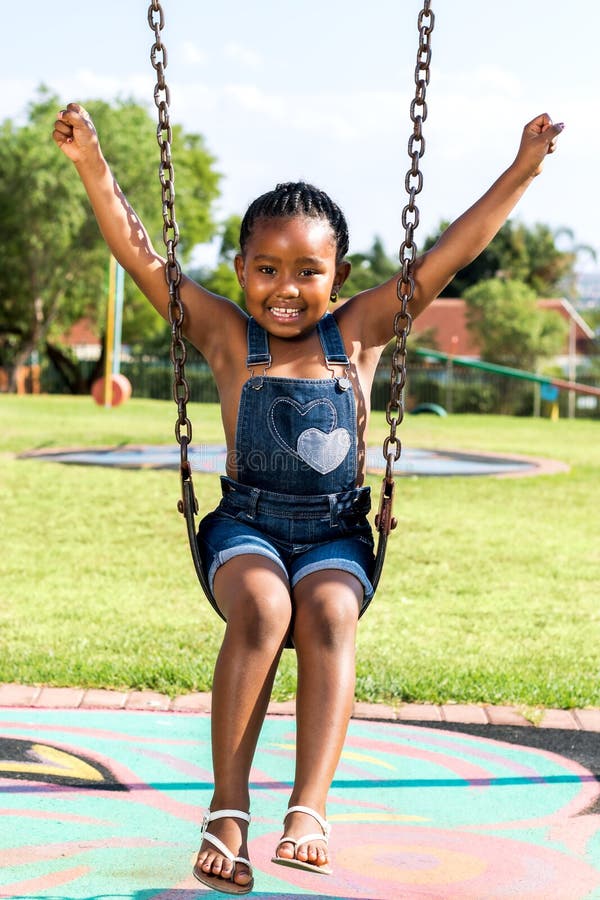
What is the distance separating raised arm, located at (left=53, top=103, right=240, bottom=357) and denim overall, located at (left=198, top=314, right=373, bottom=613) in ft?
0.53

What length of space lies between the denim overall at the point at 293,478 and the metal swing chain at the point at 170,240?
0.41ft

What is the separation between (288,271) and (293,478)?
489 millimetres

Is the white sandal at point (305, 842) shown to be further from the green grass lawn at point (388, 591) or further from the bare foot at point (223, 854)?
the green grass lawn at point (388, 591)

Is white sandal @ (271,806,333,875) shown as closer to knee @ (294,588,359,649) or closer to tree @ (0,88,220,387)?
knee @ (294,588,359,649)

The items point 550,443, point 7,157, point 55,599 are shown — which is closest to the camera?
point 55,599

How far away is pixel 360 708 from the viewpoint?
4.29 m

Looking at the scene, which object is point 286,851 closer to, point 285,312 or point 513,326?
point 285,312

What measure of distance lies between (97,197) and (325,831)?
1.64 meters

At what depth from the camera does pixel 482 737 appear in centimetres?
400

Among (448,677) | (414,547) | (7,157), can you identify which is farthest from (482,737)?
(7,157)

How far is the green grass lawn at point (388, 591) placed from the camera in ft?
15.3

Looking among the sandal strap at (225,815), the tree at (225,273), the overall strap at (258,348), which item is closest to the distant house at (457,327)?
the tree at (225,273)

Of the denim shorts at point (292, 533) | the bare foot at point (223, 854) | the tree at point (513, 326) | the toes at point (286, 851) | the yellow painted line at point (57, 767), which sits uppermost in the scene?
the tree at point (513, 326)

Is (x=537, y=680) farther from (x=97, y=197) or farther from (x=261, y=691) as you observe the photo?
(x=97, y=197)
